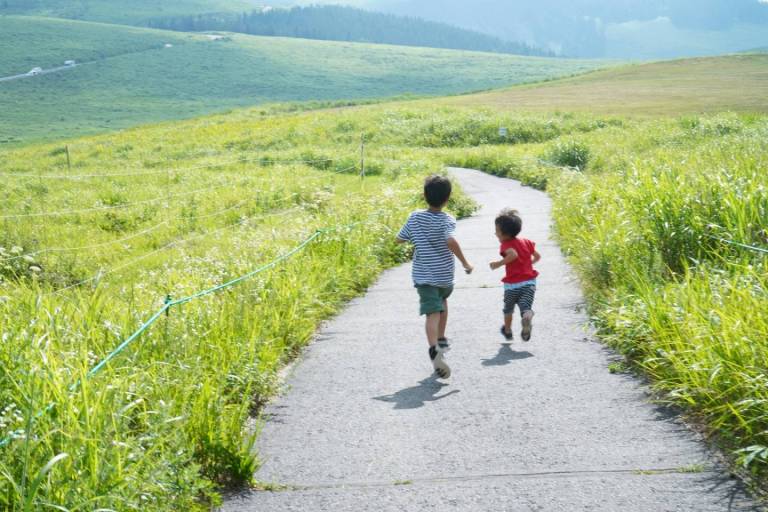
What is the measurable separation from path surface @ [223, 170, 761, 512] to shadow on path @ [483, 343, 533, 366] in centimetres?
Result: 2

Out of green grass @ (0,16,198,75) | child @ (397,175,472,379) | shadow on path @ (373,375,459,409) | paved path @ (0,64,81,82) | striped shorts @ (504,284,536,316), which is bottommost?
shadow on path @ (373,375,459,409)

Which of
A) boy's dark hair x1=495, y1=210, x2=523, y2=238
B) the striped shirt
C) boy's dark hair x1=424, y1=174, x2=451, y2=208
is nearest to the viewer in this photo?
A: boy's dark hair x1=424, y1=174, x2=451, y2=208

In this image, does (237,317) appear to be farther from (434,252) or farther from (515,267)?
(515,267)

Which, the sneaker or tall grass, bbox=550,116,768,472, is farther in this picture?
the sneaker

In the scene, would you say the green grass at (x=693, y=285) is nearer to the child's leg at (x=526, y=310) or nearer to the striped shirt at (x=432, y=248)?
the child's leg at (x=526, y=310)

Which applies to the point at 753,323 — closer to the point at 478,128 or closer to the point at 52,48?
the point at 478,128

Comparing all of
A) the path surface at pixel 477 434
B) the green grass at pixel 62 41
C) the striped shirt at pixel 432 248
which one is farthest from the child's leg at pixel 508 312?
the green grass at pixel 62 41

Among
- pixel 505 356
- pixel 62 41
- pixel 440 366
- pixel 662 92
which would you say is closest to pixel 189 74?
pixel 62 41

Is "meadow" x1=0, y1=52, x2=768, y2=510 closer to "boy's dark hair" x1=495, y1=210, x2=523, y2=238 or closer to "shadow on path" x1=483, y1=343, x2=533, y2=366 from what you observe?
"shadow on path" x1=483, y1=343, x2=533, y2=366

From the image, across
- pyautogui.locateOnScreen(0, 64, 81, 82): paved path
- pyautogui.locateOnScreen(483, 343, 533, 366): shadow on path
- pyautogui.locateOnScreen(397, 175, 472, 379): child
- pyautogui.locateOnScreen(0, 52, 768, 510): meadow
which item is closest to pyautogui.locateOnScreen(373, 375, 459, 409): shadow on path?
pyautogui.locateOnScreen(397, 175, 472, 379): child

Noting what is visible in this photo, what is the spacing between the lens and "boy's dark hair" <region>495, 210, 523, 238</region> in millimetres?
7562

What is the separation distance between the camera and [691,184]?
29.1ft

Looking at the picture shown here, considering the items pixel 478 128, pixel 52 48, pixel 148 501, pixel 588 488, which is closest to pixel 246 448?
pixel 148 501

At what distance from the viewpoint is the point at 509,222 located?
24.8 ft
